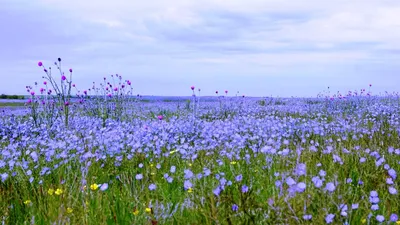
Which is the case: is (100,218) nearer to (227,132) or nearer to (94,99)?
(227,132)

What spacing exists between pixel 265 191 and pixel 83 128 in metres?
4.98

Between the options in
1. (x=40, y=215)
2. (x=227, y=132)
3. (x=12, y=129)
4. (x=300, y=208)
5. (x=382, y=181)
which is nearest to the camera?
(x=300, y=208)

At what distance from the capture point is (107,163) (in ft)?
15.9

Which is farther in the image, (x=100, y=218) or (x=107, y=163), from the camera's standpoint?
(x=107, y=163)

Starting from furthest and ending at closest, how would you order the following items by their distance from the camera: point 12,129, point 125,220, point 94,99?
point 94,99
point 12,129
point 125,220

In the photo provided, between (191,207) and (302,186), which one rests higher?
(302,186)

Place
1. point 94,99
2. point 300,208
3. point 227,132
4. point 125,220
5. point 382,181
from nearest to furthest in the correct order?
point 300,208
point 125,220
point 382,181
point 227,132
point 94,99

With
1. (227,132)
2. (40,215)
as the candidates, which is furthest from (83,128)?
(40,215)

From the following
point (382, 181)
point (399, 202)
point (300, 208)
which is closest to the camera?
point (300, 208)

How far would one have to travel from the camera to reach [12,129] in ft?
28.0

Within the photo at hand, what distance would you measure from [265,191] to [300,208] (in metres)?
0.83

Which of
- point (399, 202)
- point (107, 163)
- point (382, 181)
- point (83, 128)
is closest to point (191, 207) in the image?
point (399, 202)

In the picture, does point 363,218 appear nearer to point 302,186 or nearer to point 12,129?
point 302,186

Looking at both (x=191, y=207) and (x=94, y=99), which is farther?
(x=94, y=99)
